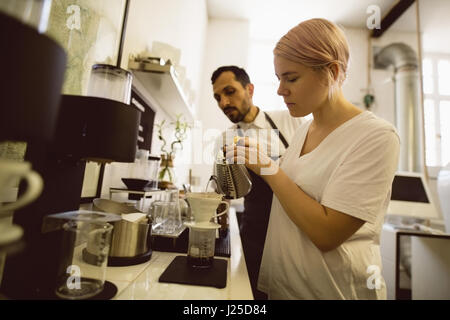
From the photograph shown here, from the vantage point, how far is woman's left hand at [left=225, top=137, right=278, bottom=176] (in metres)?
0.82

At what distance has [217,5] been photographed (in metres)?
3.77

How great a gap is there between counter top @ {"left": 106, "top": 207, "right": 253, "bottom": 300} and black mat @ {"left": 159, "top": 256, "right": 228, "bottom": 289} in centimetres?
1

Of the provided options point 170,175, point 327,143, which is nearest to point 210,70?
point 170,175

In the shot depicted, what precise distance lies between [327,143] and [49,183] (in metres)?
0.82

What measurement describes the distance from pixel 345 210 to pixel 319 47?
53 cm

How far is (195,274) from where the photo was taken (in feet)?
2.31

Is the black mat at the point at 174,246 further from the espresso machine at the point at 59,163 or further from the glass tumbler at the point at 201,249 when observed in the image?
the espresso machine at the point at 59,163

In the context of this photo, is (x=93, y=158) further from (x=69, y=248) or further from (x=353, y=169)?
(x=353, y=169)

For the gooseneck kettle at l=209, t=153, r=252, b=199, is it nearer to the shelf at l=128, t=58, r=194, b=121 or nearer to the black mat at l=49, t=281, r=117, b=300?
the black mat at l=49, t=281, r=117, b=300

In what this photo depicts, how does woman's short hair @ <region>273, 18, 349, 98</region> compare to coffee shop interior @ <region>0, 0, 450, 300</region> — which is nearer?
coffee shop interior @ <region>0, 0, 450, 300</region>

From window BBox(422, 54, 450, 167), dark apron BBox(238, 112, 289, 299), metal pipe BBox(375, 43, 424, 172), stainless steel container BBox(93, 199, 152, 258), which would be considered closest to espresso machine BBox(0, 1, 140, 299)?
stainless steel container BBox(93, 199, 152, 258)

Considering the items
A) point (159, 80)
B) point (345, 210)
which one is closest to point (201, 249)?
point (345, 210)

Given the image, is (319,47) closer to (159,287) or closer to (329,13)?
(159,287)

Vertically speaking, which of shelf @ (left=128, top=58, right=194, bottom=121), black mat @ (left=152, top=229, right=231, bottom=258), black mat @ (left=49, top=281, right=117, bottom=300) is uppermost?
shelf @ (left=128, top=58, right=194, bottom=121)
